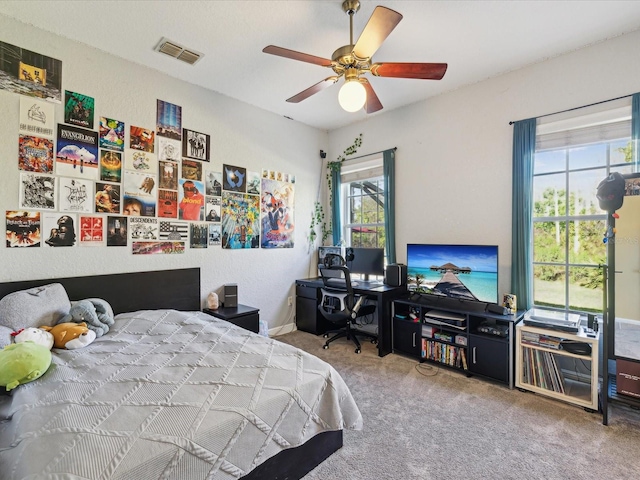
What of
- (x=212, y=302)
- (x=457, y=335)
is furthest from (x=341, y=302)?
(x=212, y=302)

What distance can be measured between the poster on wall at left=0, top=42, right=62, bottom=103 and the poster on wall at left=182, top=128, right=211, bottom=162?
1.01 m

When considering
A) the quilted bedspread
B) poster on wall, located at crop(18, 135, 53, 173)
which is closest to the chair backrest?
the quilted bedspread

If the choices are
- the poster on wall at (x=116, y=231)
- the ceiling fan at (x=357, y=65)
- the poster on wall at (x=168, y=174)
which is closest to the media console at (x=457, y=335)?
the ceiling fan at (x=357, y=65)

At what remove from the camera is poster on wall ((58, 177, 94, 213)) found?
8.01 ft

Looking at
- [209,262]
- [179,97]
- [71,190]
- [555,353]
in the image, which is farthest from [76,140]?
[555,353]

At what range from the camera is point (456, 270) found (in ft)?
9.95

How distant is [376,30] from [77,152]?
253 cm

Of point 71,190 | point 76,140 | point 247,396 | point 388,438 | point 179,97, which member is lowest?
point 388,438

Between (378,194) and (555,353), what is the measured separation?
261 centimetres

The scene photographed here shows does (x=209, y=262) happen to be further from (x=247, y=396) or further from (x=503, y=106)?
(x=503, y=106)

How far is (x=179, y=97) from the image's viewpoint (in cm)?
310

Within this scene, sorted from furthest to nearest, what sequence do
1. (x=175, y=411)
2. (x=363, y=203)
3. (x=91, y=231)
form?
(x=363, y=203)
(x=91, y=231)
(x=175, y=411)

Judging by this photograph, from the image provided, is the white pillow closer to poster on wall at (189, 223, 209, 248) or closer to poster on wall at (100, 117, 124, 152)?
poster on wall at (189, 223, 209, 248)

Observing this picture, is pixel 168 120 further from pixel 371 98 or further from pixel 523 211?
pixel 523 211
